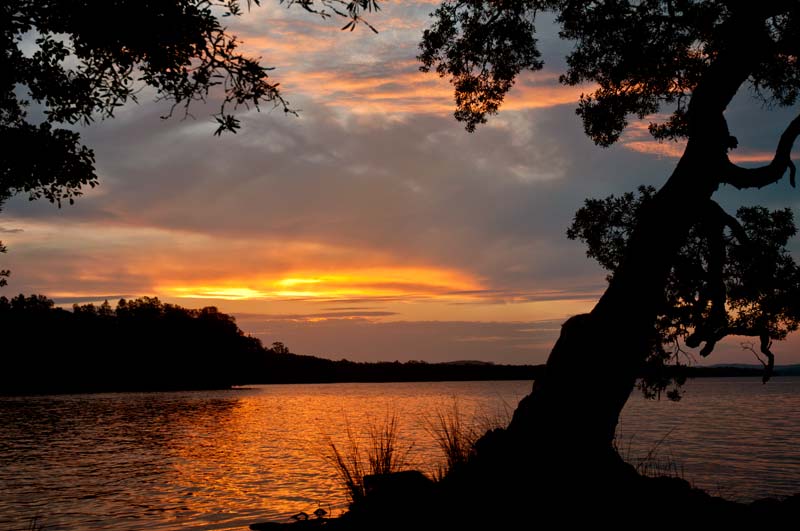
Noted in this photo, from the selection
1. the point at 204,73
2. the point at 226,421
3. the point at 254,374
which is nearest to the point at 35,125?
the point at 204,73

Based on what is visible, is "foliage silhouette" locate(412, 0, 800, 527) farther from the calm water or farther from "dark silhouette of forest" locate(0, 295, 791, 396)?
"dark silhouette of forest" locate(0, 295, 791, 396)

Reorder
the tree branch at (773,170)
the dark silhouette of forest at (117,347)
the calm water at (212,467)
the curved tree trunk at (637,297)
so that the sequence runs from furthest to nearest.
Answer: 1. the dark silhouette of forest at (117,347)
2. the calm water at (212,467)
3. the tree branch at (773,170)
4. the curved tree trunk at (637,297)

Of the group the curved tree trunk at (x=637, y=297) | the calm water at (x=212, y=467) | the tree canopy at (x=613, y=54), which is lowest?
the calm water at (x=212, y=467)

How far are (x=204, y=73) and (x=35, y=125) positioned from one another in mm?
3055

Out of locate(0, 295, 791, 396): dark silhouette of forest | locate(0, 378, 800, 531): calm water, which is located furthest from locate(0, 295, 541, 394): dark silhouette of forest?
locate(0, 378, 800, 531): calm water

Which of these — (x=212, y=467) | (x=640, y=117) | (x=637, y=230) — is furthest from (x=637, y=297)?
(x=212, y=467)

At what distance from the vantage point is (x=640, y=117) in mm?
15141

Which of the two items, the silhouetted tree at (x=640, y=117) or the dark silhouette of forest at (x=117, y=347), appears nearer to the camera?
the silhouetted tree at (x=640, y=117)

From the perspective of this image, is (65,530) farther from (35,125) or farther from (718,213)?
(718,213)

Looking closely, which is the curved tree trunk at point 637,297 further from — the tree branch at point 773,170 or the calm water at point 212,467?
the calm water at point 212,467

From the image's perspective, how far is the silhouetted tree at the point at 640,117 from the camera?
33.4 feet

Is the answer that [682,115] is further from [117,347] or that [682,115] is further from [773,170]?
[117,347]

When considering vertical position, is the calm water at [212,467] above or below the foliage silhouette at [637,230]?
below

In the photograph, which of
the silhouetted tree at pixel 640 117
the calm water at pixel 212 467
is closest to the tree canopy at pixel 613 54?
the silhouetted tree at pixel 640 117
